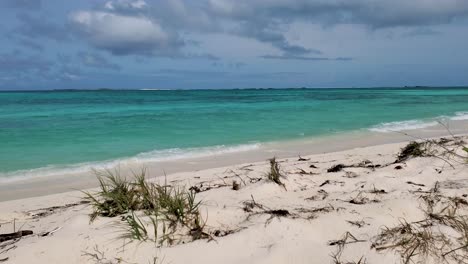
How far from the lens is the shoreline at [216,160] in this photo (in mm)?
5594

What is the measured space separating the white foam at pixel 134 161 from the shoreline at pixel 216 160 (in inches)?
7.0

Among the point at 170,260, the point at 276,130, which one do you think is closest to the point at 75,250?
the point at 170,260

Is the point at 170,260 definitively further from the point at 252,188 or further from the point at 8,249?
the point at 252,188

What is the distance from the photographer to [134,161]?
739cm

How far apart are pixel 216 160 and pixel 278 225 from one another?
4.88 meters

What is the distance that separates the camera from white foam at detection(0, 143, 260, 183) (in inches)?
258

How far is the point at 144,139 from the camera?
10.2 meters

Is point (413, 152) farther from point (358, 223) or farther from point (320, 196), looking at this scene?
point (358, 223)

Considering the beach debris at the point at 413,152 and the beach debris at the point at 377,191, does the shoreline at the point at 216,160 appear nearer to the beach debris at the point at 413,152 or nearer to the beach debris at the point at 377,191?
the beach debris at the point at 413,152

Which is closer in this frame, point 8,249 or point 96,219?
point 8,249

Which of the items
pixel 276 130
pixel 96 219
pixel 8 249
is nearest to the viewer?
pixel 8 249

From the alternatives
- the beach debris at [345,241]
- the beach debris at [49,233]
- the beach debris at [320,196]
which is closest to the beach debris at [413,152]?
the beach debris at [320,196]

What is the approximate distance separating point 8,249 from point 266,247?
5.18 feet

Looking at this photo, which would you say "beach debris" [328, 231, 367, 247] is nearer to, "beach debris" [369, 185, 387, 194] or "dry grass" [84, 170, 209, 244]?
"dry grass" [84, 170, 209, 244]
